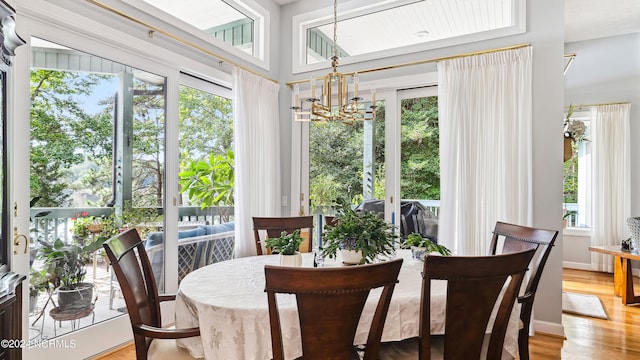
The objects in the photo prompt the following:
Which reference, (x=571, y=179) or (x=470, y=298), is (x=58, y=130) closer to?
(x=470, y=298)

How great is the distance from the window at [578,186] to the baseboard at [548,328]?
118 inches

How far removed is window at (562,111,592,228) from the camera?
203 inches

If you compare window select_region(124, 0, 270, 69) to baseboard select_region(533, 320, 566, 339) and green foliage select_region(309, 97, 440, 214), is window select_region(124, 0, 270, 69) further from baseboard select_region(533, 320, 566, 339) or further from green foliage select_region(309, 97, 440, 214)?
baseboard select_region(533, 320, 566, 339)

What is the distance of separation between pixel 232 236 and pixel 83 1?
2.30 m

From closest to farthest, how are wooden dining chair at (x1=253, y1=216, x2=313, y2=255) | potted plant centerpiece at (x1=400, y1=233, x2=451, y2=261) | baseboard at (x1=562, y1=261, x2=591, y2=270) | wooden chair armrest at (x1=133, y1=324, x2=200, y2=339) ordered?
wooden chair armrest at (x1=133, y1=324, x2=200, y2=339) → potted plant centerpiece at (x1=400, y1=233, x2=451, y2=261) → wooden dining chair at (x1=253, y1=216, x2=313, y2=255) → baseboard at (x1=562, y1=261, x2=591, y2=270)

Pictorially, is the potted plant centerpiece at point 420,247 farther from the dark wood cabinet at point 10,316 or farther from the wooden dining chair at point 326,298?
the dark wood cabinet at point 10,316

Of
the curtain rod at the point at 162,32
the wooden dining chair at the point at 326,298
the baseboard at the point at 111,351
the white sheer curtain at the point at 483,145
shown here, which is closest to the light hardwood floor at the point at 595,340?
the baseboard at the point at 111,351

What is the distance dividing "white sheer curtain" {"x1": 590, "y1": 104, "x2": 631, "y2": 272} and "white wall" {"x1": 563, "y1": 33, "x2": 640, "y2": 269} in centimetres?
11

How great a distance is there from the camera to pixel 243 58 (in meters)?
3.62

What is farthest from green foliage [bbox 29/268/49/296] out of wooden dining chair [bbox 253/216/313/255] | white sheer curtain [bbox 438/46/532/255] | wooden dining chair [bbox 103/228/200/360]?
white sheer curtain [bbox 438/46/532/255]

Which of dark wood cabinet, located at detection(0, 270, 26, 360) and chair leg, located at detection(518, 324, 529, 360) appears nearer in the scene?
dark wood cabinet, located at detection(0, 270, 26, 360)

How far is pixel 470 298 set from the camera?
1.30m

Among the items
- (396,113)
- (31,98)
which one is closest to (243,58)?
(396,113)

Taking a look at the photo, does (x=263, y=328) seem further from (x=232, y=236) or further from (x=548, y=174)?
(x=548, y=174)
